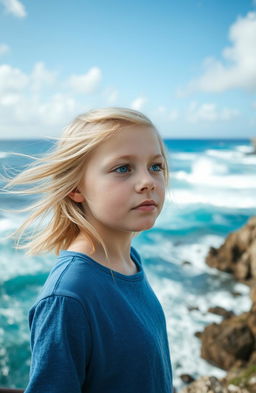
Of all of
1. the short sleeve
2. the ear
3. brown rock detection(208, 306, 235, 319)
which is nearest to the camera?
the short sleeve

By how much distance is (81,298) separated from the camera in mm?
1156

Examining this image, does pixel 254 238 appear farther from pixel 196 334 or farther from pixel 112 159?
pixel 112 159

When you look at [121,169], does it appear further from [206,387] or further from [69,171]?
[206,387]

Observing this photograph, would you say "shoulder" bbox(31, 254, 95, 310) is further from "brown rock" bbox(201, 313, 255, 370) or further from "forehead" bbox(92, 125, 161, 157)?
"brown rock" bbox(201, 313, 255, 370)

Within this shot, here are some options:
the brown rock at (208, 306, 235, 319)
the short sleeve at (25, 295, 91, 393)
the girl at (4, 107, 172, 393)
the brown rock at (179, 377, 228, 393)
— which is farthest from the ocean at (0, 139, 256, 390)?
the brown rock at (179, 377, 228, 393)

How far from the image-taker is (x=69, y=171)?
4.80 feet

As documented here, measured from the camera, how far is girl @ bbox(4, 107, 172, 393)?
1.11 metres

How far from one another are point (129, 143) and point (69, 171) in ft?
0.85

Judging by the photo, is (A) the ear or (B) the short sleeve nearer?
(B) the short sleeve

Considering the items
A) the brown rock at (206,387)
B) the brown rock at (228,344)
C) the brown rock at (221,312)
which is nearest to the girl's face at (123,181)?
the brown rock at (206,387)

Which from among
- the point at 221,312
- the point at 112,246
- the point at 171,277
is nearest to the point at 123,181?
the point at 112,246

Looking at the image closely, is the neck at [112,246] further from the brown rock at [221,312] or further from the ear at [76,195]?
the brown rock at [221,312]

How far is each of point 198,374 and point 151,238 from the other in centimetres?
990

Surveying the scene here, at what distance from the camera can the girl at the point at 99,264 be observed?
3.65 feet
